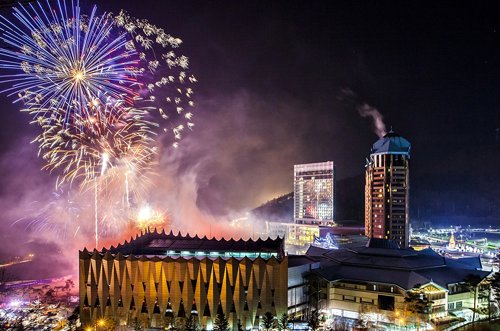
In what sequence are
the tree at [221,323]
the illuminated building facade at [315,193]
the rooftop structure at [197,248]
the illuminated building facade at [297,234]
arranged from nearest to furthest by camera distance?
the tree at [221,323] < the rooftop structure at [197,248] < the illuminated building facade at [297,234] < the illuminated building facade at [315,193]

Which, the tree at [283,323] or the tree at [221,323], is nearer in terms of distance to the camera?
the tree at [221,323]

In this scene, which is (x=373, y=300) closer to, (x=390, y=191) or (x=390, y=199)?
(x=390, y=199)

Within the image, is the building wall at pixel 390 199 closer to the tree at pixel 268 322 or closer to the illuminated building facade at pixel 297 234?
the illuminated building facade at pixel 297 234

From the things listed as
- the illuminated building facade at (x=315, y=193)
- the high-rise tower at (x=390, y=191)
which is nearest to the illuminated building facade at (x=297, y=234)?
the illuminated building facade at (x=315, y=193)

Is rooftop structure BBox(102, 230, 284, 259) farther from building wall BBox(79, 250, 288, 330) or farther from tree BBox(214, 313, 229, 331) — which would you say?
tree BBox(214, 313, 229, 331)

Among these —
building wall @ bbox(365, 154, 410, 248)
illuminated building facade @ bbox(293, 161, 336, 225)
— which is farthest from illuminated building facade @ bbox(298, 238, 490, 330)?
illuminated building facade @ bbox(293, 161, 336, 225)

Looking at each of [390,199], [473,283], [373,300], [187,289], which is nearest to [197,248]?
[187,289]

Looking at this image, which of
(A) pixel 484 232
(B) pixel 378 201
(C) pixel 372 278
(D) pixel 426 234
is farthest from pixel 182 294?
(A) pixel 484 232
